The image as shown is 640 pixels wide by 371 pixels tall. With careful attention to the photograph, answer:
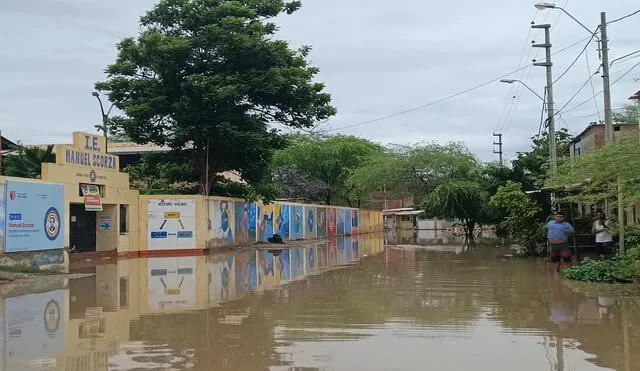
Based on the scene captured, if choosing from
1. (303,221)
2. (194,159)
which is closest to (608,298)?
(194,159)

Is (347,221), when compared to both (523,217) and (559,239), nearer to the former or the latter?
(523,217)

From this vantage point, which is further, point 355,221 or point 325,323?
point 355,221

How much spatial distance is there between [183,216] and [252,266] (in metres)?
Result: 9.05

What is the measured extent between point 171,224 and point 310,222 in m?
18.4

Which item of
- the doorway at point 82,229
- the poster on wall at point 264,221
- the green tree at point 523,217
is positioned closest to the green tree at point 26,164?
the doorway at point 82,229

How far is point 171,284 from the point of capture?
16.4m

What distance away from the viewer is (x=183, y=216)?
30.0 meters

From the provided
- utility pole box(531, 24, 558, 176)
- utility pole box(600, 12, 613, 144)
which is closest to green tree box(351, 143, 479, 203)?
utility pole box(531, 24, 558, 176)

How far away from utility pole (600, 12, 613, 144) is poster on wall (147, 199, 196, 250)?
62.1 feet

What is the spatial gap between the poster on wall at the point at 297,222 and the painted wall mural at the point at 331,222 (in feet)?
22.0

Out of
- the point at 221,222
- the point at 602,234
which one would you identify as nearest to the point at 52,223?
the point at 221,222

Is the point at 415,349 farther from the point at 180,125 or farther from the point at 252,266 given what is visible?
the point at 180,125

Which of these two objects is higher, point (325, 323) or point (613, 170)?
point (613, 170)

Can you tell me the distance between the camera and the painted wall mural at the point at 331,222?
51.9 meters
